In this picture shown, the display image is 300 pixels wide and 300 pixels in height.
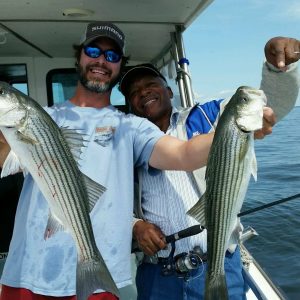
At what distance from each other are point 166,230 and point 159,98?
1.06 meters

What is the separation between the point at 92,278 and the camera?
2.38 meters

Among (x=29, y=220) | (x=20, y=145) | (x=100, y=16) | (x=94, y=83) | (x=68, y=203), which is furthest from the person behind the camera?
(x=100, y=16)

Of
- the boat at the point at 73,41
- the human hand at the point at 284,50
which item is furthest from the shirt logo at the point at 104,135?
the boat at the point at 73,41

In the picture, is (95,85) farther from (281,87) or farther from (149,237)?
(281,87)

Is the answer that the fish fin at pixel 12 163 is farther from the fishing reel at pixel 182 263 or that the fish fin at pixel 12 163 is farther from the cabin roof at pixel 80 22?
the cabin roof at pixel 80 22

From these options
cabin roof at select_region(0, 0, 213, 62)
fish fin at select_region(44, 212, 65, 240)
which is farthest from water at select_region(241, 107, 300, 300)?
cabin roof at select_region(0, 0, 213, 62)

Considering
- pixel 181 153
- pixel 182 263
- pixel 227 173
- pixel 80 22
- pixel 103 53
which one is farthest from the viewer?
pixel 80 22

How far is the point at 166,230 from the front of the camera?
10.5 feet

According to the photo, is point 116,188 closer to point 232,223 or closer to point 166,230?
point 166,230

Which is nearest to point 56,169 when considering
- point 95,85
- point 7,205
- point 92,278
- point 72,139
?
point 72,139

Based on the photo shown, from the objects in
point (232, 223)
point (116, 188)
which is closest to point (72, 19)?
point (116, 188)

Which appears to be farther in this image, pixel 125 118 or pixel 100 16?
pixel 100 16

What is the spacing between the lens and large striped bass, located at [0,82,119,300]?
219 centimetres

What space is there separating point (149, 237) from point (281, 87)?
1.38 metres
